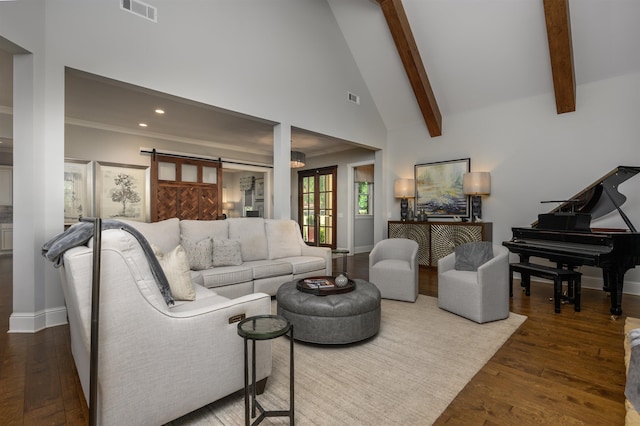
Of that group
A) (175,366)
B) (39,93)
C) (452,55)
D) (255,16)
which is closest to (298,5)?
(255,16)

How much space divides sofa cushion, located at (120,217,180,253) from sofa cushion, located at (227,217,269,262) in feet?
2.29

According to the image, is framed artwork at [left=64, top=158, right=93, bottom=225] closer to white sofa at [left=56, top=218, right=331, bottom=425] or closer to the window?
white sofa at [left=56, top=218, right=331, bottom=425]

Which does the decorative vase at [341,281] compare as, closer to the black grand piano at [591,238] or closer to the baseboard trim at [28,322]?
the black grand piano at [591,238]

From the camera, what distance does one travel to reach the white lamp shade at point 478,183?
5137 mm

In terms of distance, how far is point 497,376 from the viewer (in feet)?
6.75

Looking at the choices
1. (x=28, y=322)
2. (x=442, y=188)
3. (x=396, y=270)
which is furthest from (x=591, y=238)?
(x=28, y=322)

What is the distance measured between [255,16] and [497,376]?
16.3ft

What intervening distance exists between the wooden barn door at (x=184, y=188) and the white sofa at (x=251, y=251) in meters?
3.27

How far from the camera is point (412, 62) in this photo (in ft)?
16.3

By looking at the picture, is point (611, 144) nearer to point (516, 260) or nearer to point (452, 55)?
point (516, 260)

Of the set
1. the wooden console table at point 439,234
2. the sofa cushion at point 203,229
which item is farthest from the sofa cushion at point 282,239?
the wooden console table at point 439,234

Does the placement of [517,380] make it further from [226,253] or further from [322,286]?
[226,253]

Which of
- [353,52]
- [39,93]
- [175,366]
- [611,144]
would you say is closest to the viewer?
[175,366]

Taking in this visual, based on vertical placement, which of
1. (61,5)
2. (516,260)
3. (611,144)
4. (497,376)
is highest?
(61,5)
